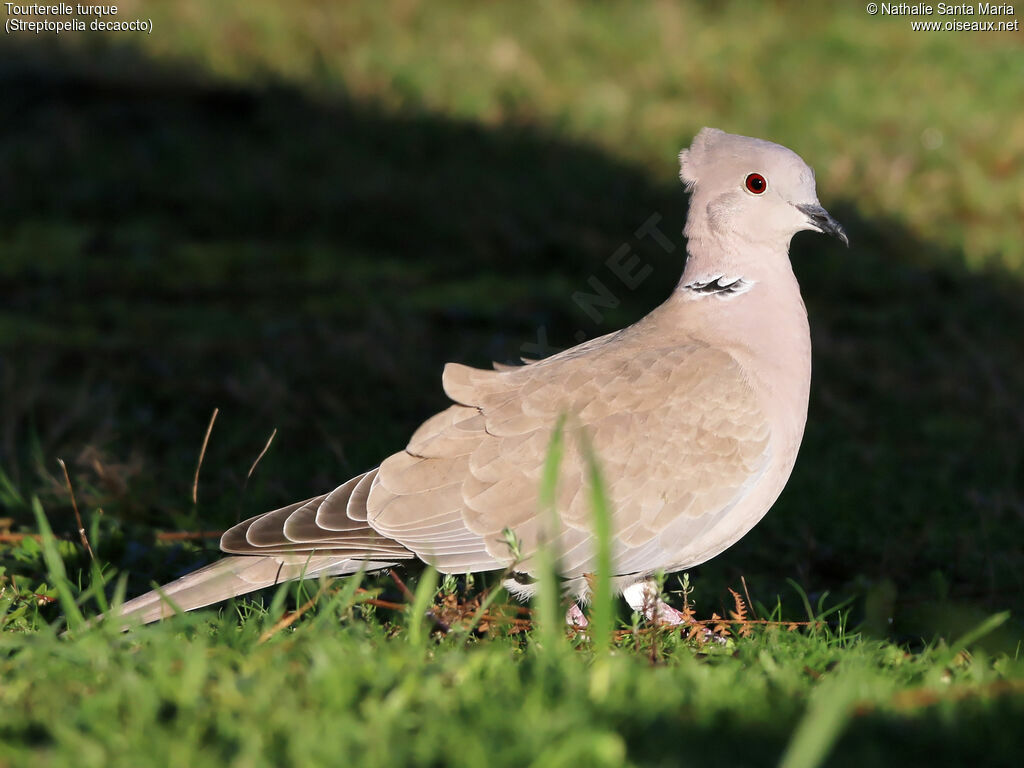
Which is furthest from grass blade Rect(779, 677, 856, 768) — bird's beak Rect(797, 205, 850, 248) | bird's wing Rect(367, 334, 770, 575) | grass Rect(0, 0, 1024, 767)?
bird's beak Rect(797, 205, 850, 248)

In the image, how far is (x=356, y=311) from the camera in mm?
7500

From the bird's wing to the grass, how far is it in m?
0.30

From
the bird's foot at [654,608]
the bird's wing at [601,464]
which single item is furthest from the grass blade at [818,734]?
the bird's wing at [601,464]

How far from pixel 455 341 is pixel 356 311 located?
32.8 inches

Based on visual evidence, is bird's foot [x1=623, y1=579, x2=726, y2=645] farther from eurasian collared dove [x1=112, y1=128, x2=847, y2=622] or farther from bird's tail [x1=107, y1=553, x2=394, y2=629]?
bird's tail [x1=107, y1=553, x2=394, y2=629]

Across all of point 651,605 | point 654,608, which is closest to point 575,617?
point 651,605

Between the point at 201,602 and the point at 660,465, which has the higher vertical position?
the point at 660,465

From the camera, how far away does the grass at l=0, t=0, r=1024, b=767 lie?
2.46 m

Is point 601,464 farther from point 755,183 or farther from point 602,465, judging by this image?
point 755,183

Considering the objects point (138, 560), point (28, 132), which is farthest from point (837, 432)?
point (28, 132)

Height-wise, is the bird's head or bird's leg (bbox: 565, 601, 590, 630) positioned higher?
the bird's head

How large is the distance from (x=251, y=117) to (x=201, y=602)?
25.8 ft

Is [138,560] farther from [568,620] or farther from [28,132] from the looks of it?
[28,132]

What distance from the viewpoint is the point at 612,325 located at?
7.32m
